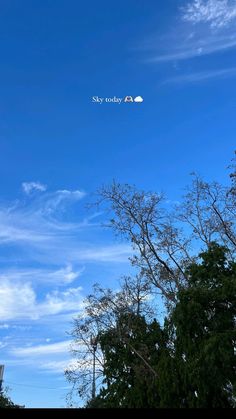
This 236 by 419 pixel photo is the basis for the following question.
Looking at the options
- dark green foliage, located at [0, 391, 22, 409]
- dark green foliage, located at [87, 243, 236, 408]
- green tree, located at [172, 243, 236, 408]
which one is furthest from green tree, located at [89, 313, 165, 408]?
dark green foliage, located at [0, 391, 22, 409]

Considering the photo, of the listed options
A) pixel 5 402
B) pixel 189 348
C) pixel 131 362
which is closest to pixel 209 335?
pixel 189 348

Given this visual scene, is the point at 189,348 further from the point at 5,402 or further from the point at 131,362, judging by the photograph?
the point at 5,402

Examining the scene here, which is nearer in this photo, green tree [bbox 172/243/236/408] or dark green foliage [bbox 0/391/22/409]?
green tree [bbox 172/243/236/408]

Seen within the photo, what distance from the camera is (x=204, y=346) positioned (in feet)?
48.7

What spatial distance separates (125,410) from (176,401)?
1555 centimetres

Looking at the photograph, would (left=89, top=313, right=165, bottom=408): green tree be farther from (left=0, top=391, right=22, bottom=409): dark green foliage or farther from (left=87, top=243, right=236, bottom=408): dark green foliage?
(left=0, top=391, right=22, bottom=409): dark green foliage

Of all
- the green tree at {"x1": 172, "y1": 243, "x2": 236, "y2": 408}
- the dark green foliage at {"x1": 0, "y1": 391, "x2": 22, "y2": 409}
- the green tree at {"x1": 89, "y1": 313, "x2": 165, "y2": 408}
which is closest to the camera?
the green tree at {"x1": 172, "y1": 243, "x2": 236, "y2": 408}

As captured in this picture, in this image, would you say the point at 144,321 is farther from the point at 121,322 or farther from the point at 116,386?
the point at 116,386

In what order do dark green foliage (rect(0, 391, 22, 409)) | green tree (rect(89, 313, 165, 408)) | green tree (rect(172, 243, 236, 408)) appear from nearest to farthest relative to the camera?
green tree (rect(172, 243, 236, 408)), green tree (rect(89, 313, 165, 408)), dark green foliage (rect(0, 391, 22, 409))

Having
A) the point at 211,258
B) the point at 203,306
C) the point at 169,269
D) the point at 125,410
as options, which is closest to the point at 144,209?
the point at 169,269

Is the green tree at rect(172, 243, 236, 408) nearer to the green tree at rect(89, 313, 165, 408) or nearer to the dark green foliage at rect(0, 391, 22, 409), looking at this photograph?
the green tree at rect(89, 313, 165, 408)

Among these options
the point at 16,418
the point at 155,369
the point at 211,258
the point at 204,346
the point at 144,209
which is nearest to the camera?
the point at 16,418

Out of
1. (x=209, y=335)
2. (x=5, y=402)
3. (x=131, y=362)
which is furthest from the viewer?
(x=5, y=402)

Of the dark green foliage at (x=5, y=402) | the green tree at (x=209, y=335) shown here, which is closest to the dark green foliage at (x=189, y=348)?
the green tree at (x=209, y=335)
